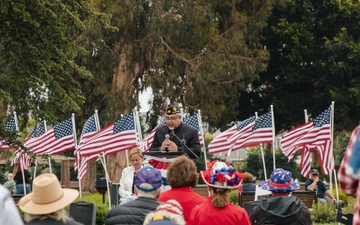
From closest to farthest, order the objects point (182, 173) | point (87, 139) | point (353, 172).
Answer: point (353, 172) → point (182, 173) → point (87, 139)

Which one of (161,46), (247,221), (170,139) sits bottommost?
(247,221)

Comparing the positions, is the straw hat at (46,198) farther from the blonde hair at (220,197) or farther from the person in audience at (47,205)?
the blonde hair at (220,197)

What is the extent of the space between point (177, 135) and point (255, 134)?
48.3 feet

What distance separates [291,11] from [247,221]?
39.6 metres

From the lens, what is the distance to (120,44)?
41.2 meters

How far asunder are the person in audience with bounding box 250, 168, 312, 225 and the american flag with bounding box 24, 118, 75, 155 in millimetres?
16008

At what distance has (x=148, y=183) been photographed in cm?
816

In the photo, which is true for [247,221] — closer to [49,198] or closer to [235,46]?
[49,198]

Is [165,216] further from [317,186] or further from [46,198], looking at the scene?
[317,186]

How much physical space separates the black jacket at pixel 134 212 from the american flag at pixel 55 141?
1712 cm

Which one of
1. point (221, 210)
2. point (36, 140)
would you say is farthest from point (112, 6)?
point (221, 210)

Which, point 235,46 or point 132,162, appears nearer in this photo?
point 132,162

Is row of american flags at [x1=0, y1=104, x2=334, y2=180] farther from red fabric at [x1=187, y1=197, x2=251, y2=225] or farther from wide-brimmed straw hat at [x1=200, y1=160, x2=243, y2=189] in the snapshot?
red fabric at [x1=187, y1=197, x2=251, y2=225]

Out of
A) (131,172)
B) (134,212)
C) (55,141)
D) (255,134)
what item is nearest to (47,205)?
(134,212)
